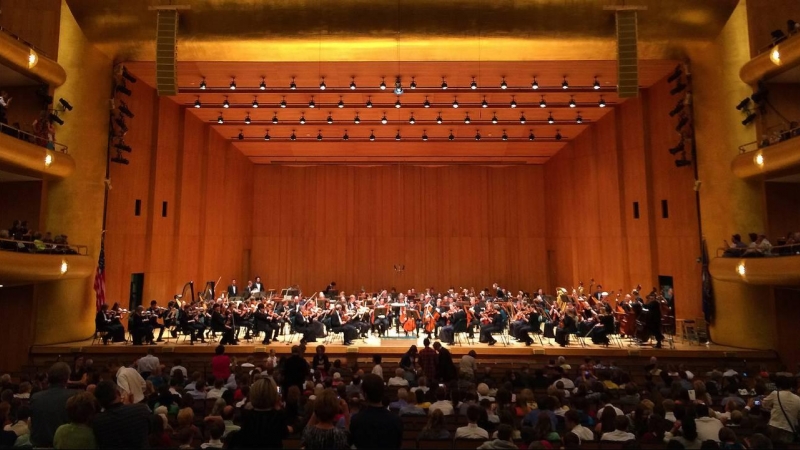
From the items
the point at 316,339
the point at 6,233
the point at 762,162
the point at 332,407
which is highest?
the point at 762,162

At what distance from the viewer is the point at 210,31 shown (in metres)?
12.4

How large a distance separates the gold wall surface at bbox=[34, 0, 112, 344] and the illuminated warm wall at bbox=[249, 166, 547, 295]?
999 cm

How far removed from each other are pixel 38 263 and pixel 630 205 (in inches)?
659

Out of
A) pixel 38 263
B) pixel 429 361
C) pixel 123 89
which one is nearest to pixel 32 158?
pixel 38 263

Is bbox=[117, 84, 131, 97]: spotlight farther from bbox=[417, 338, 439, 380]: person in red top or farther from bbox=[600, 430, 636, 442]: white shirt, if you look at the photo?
bbox=[600, 430, 636, 442]: white shirt

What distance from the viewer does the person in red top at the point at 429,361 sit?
27.6 ft

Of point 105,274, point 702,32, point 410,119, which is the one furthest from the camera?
point 410,119

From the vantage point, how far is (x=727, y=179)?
12.3 m

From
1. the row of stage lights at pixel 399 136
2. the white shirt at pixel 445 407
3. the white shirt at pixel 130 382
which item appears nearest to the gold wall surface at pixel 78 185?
the row of stage lights at pixel 399 136

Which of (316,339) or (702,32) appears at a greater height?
(702,32)

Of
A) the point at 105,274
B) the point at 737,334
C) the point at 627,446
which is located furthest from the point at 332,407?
the point at 105,274

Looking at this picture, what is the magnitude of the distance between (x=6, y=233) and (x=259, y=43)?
7211 millimetres

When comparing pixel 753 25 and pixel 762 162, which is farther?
pixel 753 25

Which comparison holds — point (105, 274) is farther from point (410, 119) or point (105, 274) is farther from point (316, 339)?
point (410, 119)
